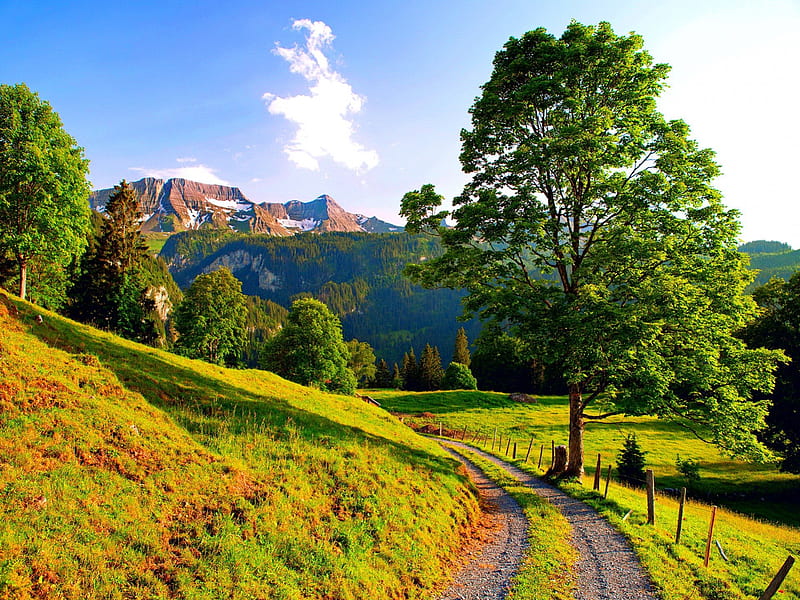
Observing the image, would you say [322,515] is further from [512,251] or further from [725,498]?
[725,498]

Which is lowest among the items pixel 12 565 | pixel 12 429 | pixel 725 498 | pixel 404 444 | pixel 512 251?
pixel 725 498

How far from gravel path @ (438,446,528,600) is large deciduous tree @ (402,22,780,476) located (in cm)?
635

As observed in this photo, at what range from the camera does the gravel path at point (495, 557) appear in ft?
33.8

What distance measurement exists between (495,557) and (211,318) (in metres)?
49.7

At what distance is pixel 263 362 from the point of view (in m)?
73.7

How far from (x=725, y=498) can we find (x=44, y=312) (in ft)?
156

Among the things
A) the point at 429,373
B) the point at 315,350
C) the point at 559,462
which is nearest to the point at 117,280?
the point at 315,350

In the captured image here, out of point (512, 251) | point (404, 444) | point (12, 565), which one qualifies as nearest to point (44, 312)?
point (12, 565)

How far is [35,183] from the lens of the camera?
31.0 metres

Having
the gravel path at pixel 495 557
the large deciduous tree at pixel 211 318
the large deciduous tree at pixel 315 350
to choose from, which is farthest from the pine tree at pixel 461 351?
the gravel path at pixel 495 557

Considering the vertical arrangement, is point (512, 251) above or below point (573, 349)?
above

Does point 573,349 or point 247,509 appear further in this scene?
point 573,349

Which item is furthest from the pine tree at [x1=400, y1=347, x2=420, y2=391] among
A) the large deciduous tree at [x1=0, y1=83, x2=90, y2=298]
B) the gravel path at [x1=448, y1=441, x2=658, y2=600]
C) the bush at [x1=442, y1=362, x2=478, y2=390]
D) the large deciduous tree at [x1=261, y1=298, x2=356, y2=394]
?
the gravel path at [x1=448, y1=441, x2=658, y2=600]

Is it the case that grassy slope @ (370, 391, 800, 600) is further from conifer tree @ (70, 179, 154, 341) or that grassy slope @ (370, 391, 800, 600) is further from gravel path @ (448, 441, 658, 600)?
conifer tree @ (70, 179, 154, 341)
